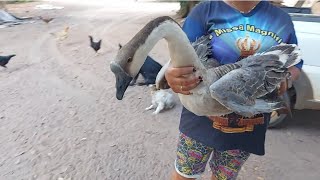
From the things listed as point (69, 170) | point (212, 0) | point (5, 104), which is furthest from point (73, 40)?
point (212, 0)

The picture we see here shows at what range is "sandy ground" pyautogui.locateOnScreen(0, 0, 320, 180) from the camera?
3609 millimetres

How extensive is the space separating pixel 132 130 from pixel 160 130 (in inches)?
12.3

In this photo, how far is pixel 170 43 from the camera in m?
1.63

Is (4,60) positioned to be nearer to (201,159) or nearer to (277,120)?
(277,120)

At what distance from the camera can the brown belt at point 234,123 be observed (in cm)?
201

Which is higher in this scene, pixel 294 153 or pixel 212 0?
pixel 212 0

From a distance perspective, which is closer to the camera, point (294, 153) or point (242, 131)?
point (242, 131)

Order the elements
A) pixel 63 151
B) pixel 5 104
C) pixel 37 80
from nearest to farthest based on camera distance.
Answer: pixel 63 151, pixel 5 104, pixel 37 80

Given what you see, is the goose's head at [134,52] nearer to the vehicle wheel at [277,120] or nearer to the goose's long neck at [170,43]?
the goose's long neck at [170,43]

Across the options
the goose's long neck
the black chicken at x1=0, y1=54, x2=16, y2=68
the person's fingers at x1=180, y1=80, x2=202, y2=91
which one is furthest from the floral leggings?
the black chicken at x1=0, y1=54, x2=16, y2=68

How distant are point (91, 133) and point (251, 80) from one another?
287cm

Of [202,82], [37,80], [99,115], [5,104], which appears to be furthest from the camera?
[37,80]

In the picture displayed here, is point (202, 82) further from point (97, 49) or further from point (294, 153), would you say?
point (97, 49)

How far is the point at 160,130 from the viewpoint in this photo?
A: 448cm
